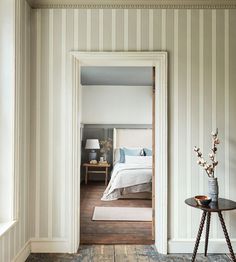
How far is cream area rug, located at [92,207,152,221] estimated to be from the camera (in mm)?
4414

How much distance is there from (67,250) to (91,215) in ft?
4.85

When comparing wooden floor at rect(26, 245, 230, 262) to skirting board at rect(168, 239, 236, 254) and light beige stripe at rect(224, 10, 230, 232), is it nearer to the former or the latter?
skirting board at rect(168, 239, 236, 254)

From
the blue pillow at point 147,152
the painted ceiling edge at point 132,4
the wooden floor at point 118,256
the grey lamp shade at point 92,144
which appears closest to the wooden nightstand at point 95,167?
the grey lamp shade at point 92,144

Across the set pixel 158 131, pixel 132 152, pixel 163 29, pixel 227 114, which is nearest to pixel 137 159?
pixel 132 152

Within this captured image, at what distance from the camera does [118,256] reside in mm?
3031

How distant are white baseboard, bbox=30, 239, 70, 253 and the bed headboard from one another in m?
4.57

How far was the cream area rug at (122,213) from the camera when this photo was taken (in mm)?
4414

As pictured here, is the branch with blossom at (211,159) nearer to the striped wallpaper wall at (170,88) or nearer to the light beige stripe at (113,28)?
the striped wallpaper wall at (170,88)

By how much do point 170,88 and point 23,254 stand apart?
2.37m

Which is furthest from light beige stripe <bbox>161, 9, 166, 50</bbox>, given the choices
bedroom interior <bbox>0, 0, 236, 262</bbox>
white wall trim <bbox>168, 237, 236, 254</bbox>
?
white wall trim <bbox>168, 237, 236, 254</bbox>

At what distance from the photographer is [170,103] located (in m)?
3.17

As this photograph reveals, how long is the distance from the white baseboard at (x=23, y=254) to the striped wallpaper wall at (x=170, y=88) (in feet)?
0.83

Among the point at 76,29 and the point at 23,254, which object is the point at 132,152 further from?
the point at 23,254

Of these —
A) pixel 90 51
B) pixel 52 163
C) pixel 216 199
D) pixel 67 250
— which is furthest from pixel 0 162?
pixel 216 199
